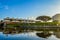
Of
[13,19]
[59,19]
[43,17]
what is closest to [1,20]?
[13,19]

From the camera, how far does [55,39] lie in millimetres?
18484

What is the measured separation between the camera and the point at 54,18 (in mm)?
60094

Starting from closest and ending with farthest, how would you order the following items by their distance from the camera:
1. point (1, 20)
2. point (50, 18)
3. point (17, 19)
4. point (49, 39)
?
point (49, 39)
point (1, 20)
point (17, 19)
point (50, 18)

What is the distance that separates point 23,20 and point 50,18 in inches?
472

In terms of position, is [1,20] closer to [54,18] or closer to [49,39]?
[54,18]

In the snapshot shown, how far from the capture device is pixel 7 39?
18.6 meters

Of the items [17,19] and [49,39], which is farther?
[17,19]

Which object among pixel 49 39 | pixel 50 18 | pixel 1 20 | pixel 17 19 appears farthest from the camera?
pixel 50 18

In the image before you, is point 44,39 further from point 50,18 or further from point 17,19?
point 50,18

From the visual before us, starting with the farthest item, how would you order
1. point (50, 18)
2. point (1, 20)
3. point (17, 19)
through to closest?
point (50, 18)
point (17, 19)
point (1, 20)

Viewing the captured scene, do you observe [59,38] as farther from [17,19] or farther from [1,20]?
[17,19]

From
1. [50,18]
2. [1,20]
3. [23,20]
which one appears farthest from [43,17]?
[1,20]

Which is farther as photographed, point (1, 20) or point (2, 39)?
point (1, 20)

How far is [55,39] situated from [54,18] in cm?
4204
